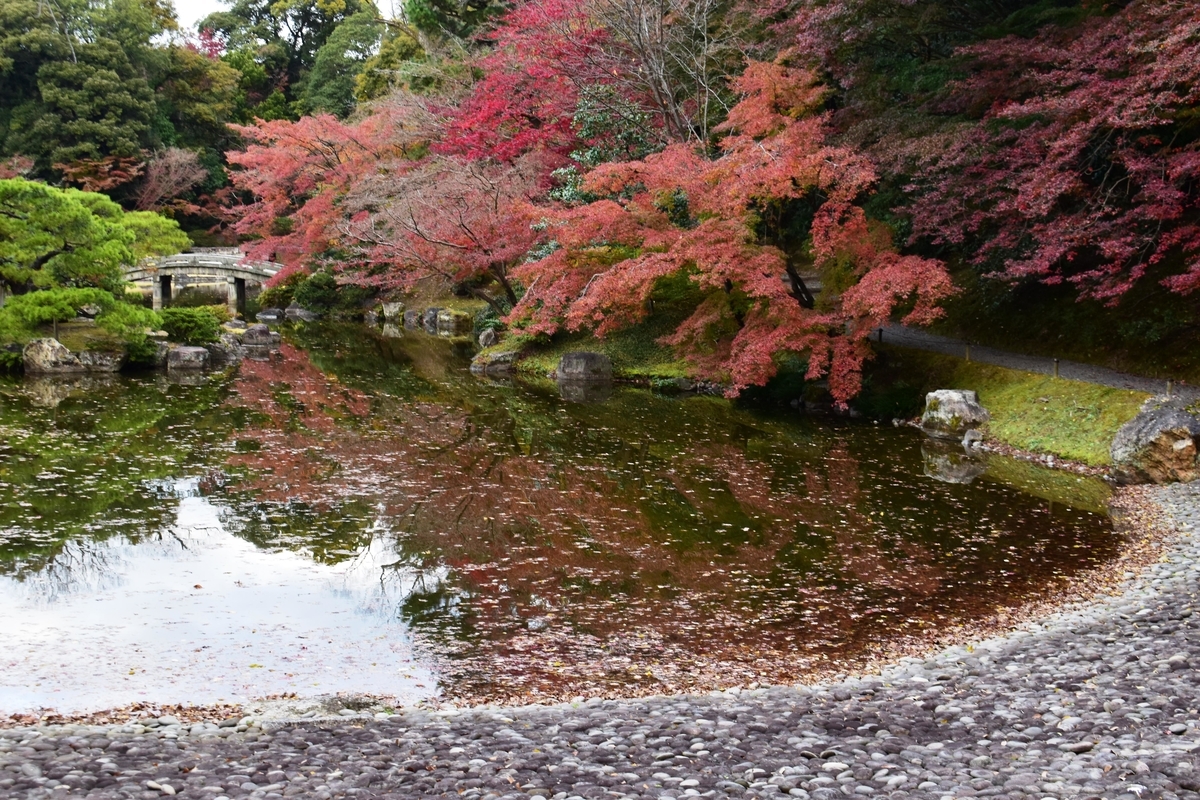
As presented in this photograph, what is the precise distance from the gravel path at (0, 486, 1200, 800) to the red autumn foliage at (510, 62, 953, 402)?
1109 centimetres

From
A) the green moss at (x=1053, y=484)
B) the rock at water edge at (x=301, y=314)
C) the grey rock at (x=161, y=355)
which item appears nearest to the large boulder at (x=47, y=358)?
the grey rock at (x=161, y=355)

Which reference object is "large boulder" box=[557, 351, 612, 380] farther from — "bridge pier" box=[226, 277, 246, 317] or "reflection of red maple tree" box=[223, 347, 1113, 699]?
"bridge pier" box=[226, 277, 246, 317]

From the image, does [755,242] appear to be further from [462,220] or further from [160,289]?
[160,289]

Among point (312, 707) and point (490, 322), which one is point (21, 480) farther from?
point (490, 322)

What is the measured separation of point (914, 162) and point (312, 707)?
594 inches

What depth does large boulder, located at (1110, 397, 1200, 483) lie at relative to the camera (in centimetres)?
1282

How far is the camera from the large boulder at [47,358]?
21.7m

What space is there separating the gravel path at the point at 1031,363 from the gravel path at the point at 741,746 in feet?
30.5

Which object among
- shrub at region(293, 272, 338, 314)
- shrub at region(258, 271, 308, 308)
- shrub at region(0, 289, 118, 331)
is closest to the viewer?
shrub at region(0, 289, 118, 331)

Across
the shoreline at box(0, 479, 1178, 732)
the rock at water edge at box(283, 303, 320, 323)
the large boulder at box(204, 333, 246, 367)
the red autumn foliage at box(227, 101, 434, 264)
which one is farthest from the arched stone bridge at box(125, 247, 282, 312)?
the shoreline at box(0, 479, 1178, 732)

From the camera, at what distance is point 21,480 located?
12.5m

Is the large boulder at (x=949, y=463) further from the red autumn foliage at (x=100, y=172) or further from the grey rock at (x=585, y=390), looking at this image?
the red autumn foliage at (x=100, y=172)

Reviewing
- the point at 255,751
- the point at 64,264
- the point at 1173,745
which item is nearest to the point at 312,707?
A: the point at 255,751

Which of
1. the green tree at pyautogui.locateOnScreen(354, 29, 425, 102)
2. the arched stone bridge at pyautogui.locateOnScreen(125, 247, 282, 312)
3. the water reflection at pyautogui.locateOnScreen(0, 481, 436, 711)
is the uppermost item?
the green tree at pyautogui.locateOnScreen(354, 29, 425, 102)
